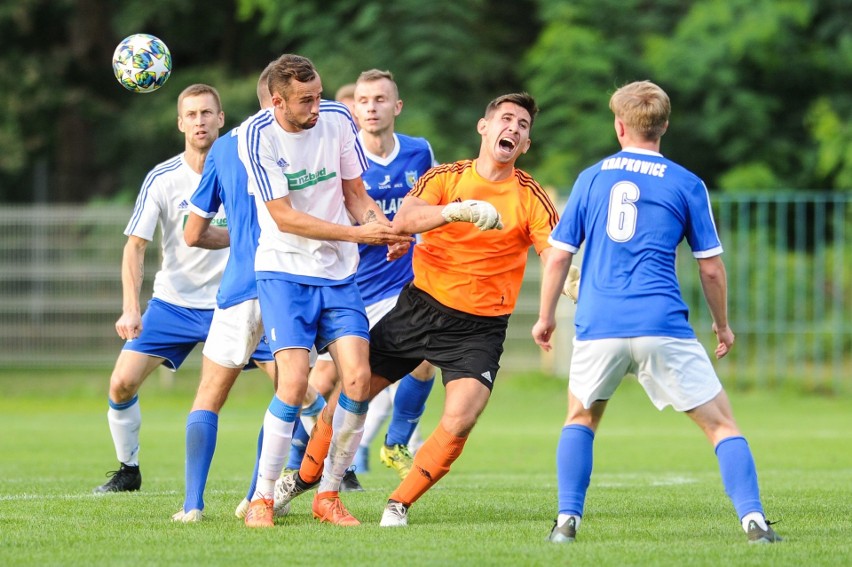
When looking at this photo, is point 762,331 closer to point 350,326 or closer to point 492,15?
point 492,15

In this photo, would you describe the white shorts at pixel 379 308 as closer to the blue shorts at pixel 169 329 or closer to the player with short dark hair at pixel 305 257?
the blue shorts at pixel 169 329

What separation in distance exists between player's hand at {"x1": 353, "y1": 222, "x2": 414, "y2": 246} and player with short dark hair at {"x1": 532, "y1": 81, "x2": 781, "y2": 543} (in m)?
0.95

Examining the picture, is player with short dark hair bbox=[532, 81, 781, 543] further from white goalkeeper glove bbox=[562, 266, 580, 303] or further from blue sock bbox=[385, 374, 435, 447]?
blue sock bbox=[385, 374, 435, 447]

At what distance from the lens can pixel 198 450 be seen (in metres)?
6.63

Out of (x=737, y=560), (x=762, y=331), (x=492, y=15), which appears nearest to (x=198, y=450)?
(x=737, y=560)

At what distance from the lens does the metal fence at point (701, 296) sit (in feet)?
62.5

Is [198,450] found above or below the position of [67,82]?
below

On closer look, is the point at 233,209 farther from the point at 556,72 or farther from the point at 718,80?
the point at 718,80

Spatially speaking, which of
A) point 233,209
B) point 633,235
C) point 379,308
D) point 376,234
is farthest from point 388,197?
point 633,235

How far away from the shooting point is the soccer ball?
26.6 feet

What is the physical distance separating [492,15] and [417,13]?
10.2 feet

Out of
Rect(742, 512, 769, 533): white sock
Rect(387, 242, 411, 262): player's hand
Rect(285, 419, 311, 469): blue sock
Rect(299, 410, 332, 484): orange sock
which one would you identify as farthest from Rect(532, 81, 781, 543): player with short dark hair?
Rect(285, 419, 311, 469): blue sock

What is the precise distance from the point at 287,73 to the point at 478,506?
8.71 ft

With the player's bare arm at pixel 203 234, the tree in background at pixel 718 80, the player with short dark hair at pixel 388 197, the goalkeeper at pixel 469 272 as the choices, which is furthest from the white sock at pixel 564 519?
the tree in background at pixel 718 80
